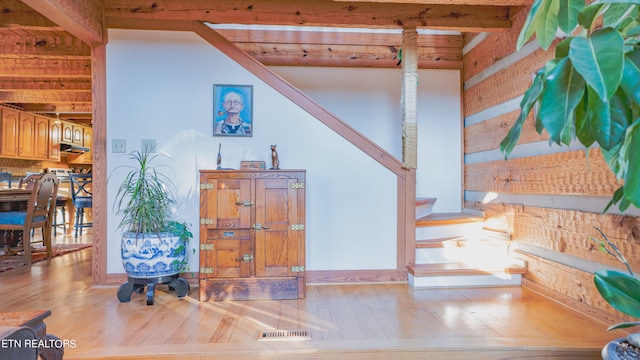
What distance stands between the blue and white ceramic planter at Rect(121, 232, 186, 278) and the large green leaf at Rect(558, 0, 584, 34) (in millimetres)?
2398

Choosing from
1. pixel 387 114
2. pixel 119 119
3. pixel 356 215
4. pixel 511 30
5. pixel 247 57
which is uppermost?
pixel 511 30

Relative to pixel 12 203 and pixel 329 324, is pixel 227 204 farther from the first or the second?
pixel 12 203

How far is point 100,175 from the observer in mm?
2723

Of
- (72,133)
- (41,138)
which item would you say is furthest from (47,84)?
(72,133)

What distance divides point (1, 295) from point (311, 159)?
256cm

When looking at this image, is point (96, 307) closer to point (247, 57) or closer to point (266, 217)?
point (266, 217)

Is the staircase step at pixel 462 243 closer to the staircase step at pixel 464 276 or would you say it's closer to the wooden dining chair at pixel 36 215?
the staircase step at pixel 464 276

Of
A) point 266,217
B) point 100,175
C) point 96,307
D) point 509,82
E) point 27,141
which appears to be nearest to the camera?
point 96,307

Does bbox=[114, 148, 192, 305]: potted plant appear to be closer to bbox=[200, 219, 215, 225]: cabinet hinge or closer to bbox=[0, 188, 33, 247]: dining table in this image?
bbox=[200, 219, 215, 225]: cabinet hinge

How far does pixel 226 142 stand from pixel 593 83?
253cm

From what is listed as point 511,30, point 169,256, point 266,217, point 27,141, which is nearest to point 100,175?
point 169,256

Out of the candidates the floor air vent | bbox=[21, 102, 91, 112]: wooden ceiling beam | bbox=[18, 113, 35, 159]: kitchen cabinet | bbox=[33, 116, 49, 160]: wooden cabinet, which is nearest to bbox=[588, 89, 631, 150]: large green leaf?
the floor air vent

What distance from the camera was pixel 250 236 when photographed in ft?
7.96

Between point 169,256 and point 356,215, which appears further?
point 356,215
